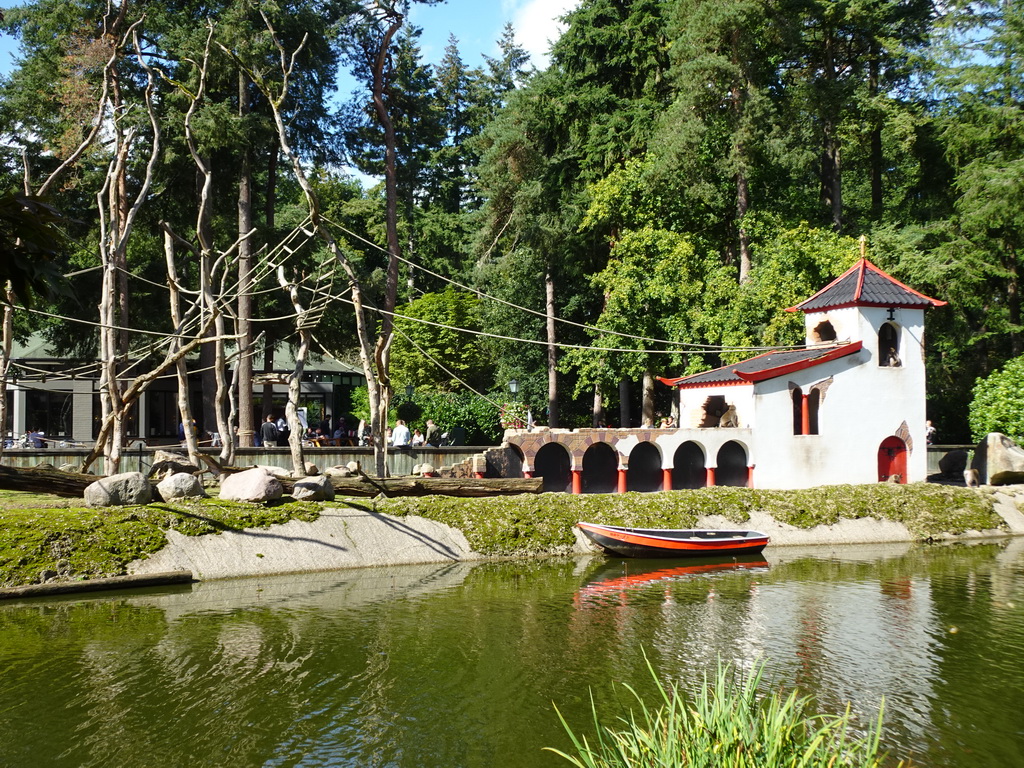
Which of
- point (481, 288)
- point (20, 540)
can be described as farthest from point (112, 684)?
point (481, 288)

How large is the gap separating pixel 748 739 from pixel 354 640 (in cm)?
934

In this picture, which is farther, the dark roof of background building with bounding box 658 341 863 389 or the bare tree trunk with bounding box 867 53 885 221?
the bare tree trunk with bounding box 867 53 885 221

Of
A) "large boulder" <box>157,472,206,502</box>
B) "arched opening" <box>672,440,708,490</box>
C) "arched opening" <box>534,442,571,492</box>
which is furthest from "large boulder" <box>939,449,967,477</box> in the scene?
"large boulder" <box>157,472,206,502</box>

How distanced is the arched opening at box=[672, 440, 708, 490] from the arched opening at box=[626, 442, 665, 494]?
2.13ft

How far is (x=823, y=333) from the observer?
30.7 meters

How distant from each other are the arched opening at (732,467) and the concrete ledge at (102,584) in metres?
20.6

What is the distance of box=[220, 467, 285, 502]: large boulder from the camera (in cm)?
2017

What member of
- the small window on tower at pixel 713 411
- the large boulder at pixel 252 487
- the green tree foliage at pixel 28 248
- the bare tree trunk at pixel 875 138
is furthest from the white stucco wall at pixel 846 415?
the green tree foliage at pixel 28 248

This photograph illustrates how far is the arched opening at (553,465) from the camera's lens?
3406 cm

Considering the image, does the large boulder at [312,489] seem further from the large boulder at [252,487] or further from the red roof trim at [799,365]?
the red roof trim at [799,365]

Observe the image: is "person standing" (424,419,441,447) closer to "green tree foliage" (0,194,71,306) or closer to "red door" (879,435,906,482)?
"red door" (879,435,906,482)

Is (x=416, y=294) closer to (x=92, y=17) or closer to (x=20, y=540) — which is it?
(x=92, y=17)

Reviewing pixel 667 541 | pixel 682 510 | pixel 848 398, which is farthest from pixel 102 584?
pixel 848 398

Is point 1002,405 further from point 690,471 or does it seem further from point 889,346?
point 690,471
